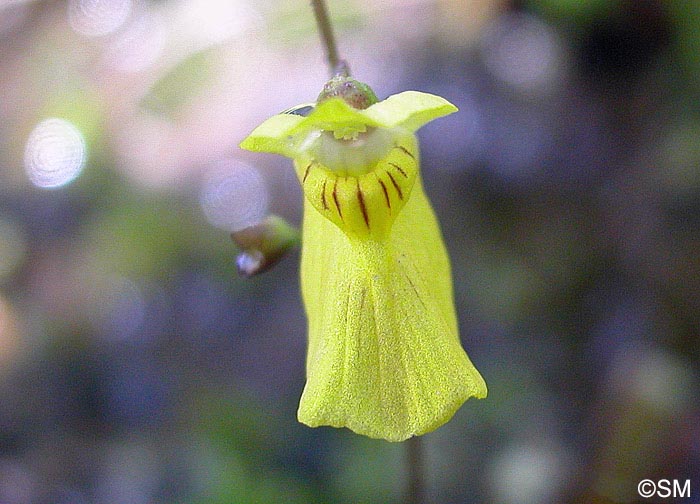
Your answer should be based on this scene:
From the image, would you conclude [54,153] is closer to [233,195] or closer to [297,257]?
[233,195]

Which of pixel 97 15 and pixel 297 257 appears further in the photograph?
pixel 97 15

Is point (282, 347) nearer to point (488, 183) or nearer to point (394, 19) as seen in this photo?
point (488, 183)

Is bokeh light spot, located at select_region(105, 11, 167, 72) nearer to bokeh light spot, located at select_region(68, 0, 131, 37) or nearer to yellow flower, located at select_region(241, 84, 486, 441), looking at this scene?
bokeh light spot, located at select_region(68, 0, 131, 37)

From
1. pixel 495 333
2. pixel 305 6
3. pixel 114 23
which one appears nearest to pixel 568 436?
pixel 495 333

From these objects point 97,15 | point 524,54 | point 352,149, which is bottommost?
point 524,54

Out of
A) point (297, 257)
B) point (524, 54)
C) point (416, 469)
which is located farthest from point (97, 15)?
point (416, 469)

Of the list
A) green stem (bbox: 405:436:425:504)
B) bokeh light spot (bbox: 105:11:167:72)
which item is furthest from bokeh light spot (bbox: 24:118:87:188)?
green stem (bbox: 405:436:425:504)

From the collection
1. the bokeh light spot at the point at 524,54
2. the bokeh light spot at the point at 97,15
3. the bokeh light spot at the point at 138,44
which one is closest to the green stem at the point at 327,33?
the bokeh light spot at the point at 524,54
